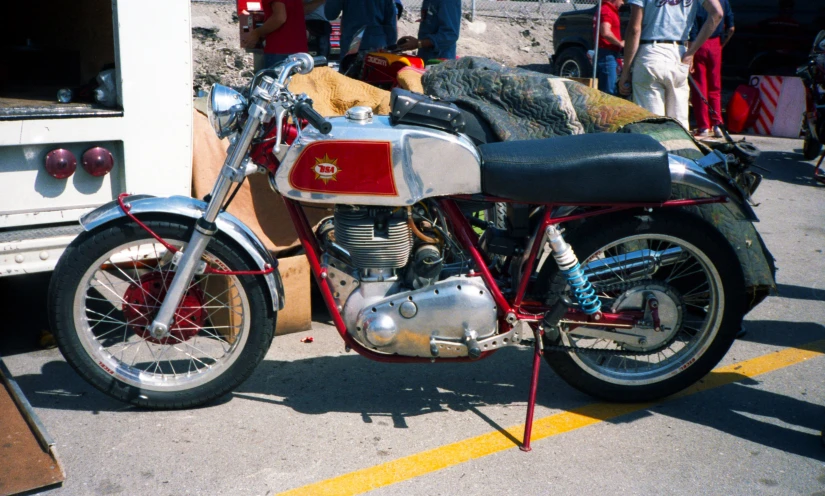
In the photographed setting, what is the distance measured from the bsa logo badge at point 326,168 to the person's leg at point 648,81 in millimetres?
4146

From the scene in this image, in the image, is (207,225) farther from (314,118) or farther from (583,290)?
(583,290)

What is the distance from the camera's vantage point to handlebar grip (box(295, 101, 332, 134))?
2.86 metres

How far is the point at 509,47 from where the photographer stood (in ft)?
56.0

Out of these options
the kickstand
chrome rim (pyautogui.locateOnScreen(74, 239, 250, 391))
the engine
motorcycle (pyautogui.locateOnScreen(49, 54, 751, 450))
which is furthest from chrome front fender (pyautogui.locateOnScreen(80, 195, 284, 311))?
the kickstand

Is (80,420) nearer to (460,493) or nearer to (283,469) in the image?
(283,469)

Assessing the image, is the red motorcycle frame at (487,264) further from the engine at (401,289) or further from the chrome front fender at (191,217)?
the chrome front fender at (191,217)

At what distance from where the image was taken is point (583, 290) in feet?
10.4

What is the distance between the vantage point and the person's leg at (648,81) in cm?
632

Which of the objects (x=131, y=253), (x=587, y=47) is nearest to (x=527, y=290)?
(x=131, y=253)

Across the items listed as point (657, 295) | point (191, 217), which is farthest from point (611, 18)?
point (191, 217)

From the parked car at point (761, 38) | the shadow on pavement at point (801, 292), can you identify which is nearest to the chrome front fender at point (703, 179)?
the shadow on pavement at point (801, 292)

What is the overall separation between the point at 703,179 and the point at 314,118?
1.57 m

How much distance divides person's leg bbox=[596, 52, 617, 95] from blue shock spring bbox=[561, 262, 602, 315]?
626 cm

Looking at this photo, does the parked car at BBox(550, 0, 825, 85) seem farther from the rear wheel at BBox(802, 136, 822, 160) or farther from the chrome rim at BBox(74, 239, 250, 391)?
the chrome rim at BBox(74, 239, 250, 391)
